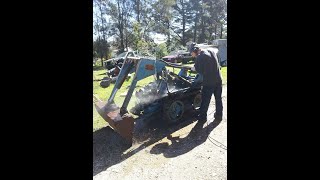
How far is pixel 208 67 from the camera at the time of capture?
5195mm

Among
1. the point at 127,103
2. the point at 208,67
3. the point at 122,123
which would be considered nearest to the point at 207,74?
the point at 208,67

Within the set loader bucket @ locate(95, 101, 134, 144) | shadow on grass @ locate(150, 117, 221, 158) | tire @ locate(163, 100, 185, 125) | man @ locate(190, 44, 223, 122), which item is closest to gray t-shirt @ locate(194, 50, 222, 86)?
man @ locate(190, 44, 223, 122)

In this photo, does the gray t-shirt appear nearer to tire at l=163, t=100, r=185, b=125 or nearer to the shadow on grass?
tire at l=163, t=100, r=185, b=125

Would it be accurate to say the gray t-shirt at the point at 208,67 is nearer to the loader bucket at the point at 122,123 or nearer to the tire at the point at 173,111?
the tire at the point at 173,111

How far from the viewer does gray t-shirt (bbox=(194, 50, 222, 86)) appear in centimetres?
516

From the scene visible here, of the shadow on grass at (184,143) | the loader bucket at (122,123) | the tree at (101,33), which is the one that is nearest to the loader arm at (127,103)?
the loader bucket at (122,123)

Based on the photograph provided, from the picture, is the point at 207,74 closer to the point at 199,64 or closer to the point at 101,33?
the point at 199,64

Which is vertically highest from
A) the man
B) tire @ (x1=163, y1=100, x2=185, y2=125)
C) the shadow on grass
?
the man

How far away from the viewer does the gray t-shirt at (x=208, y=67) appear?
203 inches

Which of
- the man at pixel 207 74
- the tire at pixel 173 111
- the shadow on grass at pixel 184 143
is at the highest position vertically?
the man at pixel 207 74
